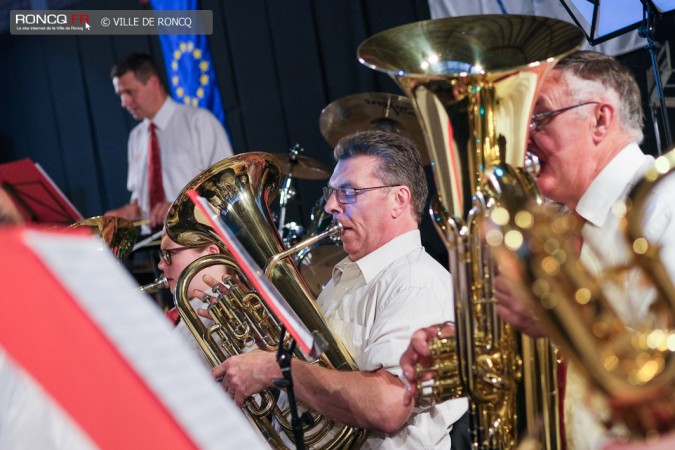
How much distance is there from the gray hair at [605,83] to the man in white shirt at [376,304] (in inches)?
25.5

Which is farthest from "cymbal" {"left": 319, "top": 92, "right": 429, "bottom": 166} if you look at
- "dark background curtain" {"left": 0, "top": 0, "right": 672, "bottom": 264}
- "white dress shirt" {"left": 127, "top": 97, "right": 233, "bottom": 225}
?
"white dress shirt" {"left": 127, "top": 97, "right": 233, "bottom": 225}

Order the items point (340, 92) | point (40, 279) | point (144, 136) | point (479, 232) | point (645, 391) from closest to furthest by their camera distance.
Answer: point (40, 279) → point (645, 391) → point (479, 232) → point (340, 92) → point (144, 136)

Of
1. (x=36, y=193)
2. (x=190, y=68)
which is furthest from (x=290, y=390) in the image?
(x=190, y=68)

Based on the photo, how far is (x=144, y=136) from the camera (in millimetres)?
5523

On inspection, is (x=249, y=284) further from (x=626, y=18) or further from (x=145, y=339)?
(x=145, y=339)

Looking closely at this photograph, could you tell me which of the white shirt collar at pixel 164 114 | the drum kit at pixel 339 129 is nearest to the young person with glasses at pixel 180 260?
the drum kit at pixel 339 129

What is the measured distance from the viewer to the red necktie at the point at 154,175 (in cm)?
529

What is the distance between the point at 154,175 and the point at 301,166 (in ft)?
4.23

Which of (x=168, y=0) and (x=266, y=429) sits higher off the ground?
(x=168, y=0)

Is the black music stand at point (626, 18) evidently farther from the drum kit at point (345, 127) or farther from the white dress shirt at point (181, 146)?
the white dress shirt at point (181, 146)

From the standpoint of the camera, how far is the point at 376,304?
2354 millimetres

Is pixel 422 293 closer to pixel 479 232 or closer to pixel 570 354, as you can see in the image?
pixel 479 232

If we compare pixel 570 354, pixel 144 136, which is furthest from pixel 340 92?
pixel 570 354

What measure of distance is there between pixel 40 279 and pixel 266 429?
68.2 inches
